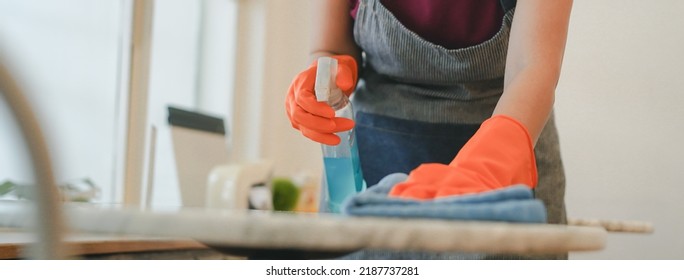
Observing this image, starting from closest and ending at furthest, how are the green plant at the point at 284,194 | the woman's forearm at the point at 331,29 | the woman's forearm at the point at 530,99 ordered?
1. the woman's forearm at the point at 530,99
2. the woman's forearm at the point at 331,29
3. the green plant at the point at 284,194

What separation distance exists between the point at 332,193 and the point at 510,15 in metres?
0.31

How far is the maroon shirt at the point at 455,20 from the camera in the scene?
0.85 m

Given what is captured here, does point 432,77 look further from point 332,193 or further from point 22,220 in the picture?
point 22,220

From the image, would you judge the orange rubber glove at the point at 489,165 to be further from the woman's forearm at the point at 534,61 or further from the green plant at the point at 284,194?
the green plant at the point at 284,194

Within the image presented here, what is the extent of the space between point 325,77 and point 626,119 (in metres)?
1.17

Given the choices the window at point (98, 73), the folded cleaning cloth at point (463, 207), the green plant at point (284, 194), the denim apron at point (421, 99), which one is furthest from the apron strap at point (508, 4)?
the green plant at point (284, 194)

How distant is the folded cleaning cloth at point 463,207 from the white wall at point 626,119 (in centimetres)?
120

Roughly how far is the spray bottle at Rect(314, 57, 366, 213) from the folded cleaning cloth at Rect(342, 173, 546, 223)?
0.36 meters

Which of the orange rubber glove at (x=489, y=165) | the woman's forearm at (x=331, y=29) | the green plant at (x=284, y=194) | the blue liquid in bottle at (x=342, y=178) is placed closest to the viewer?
the orange rubber glove at (x=489, y=165)

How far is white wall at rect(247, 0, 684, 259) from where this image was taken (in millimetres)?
1543

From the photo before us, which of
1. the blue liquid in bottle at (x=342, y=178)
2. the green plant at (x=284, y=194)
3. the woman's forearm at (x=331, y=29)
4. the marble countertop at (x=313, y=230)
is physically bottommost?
the green plant at (x=284, y=194)

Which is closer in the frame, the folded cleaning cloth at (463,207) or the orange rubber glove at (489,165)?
the folded cleaning cloth at (463,207)

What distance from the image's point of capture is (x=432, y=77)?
88 centimetres

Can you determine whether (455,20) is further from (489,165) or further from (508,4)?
(489,165)
